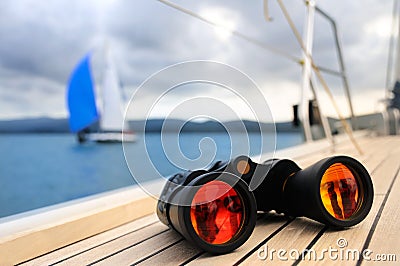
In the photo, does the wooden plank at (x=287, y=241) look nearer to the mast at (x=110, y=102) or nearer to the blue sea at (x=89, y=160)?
the blue sea at (x=89, y=160)

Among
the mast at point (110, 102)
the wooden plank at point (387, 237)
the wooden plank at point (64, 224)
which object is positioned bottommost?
the wooden plank at point (387, 237)

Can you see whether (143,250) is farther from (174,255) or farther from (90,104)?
(90,104)

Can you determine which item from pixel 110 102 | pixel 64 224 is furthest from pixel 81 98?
pixel 64 224

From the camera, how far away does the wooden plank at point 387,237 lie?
52 cm

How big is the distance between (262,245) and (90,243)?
312mm

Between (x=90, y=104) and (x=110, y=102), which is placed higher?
(x=110, y=102)

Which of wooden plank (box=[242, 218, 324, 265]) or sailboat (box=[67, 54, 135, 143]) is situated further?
sailboat (box=[67, 54, 135, 143])

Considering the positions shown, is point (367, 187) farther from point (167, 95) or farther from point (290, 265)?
point (167, 95)

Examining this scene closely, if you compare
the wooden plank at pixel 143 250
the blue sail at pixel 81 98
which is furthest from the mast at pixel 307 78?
the blue sail at pixel 81 98

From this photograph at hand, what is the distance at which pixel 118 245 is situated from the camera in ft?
2.21

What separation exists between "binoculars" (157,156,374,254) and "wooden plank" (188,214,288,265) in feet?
0.04

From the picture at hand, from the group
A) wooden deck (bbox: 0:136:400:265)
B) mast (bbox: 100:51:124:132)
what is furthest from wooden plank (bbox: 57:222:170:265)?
mast (bbox: 100:51:124:132)

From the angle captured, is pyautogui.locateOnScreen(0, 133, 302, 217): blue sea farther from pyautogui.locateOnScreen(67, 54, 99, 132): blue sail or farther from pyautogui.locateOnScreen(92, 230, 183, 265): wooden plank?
pyautogui.locateOnScreen(67, 54, 99, 132): blue sail

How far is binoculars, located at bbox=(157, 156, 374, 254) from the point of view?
57cm
